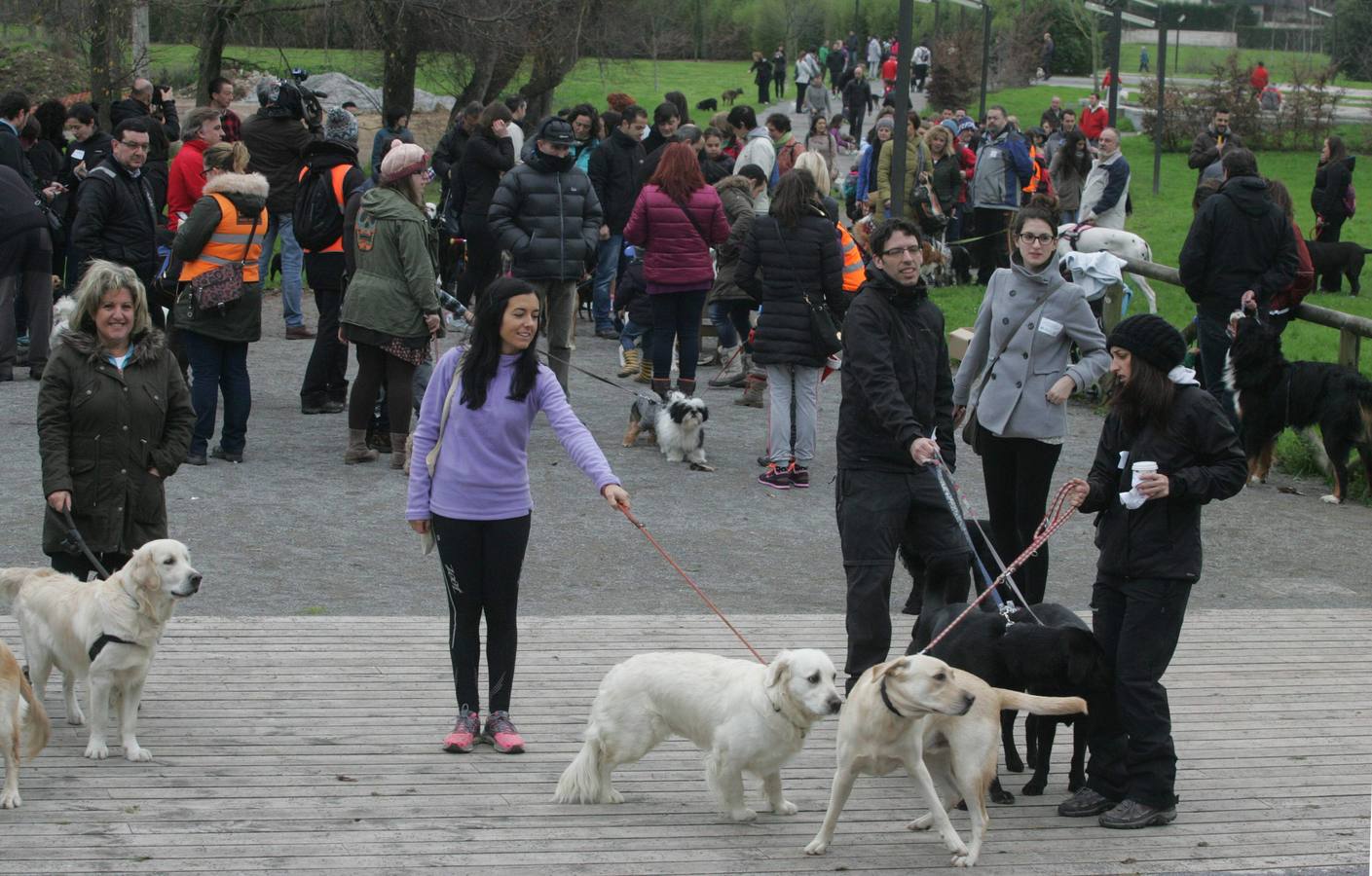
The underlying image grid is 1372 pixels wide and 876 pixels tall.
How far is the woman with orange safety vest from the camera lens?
1001cm

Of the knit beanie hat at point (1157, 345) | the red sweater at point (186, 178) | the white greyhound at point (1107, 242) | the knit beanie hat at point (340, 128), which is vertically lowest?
the knit beanie hat at point (1157, 345)

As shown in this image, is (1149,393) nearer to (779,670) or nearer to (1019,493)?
(779,670)

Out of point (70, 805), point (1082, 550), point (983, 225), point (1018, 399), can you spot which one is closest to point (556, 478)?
point (1082, 550)

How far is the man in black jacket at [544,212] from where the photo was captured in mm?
10938

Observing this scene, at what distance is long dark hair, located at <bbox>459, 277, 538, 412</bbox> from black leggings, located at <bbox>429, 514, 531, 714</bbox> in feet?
1.57

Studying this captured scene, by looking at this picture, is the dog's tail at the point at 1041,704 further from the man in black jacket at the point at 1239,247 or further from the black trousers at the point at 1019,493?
the man in black jacket at the point at 1239,247

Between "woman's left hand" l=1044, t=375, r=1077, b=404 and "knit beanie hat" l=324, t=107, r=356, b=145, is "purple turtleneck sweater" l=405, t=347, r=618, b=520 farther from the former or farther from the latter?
"knit beanie hat" l=324, t=107, r=356, b=145

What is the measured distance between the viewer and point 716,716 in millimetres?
5125

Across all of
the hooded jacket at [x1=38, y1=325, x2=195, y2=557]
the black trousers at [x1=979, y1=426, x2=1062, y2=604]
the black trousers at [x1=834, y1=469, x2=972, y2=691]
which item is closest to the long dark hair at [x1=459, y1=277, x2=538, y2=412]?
the black trousers at [x1=834, y1=469, x2=972, y2=691]

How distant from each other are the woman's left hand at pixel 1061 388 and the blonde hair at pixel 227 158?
247 inches

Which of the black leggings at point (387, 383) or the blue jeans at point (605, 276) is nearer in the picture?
the black leggings at point (387, 383)

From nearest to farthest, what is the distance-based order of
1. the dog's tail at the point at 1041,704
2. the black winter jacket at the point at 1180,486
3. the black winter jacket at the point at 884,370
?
the dog's tail at the point at 1041,704, the black winter jacket at the point at 1180,486, the black winter jacket at the point at 884,370

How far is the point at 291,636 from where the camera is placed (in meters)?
7.16

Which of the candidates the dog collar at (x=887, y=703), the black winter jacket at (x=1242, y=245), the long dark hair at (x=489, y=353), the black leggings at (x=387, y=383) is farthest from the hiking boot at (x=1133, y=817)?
the black winter jacket at (x=1242, y=245)
